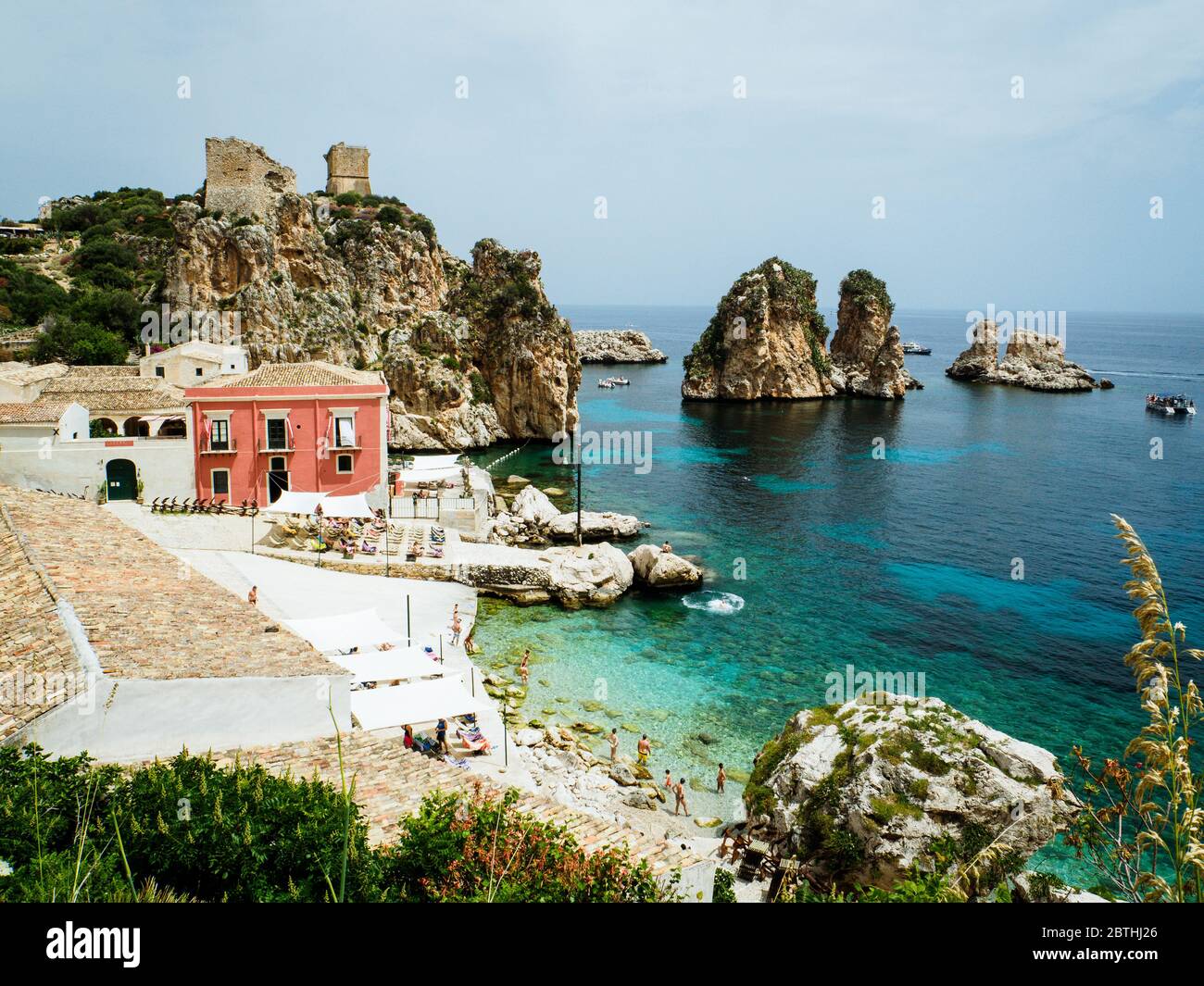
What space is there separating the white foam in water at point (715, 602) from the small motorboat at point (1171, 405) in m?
74.2

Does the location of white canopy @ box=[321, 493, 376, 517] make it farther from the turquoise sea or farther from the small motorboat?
the small motorboat

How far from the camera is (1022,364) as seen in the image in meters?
109

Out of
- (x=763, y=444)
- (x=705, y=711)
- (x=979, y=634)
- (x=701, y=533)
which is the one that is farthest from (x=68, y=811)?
(x=763, y=444)

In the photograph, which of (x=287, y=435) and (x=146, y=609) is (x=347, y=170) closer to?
(x=287, y=435)

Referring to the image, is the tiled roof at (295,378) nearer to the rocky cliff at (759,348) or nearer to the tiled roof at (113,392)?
the tiled roof at (113,392)

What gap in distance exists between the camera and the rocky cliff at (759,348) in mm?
90188

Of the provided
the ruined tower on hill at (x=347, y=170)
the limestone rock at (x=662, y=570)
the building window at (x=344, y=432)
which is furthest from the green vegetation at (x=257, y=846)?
the ruined tower on hill at (x=347, y=170)

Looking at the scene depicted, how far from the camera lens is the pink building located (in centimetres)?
3191

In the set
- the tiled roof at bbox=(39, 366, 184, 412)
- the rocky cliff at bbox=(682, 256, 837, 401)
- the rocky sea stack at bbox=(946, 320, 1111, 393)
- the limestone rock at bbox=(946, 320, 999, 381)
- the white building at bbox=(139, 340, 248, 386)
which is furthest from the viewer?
the limestone rock at bbox=(946, 320, 999, 381)

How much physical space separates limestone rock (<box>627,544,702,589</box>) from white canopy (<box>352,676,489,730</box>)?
14612mm

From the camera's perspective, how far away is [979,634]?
27.6m
